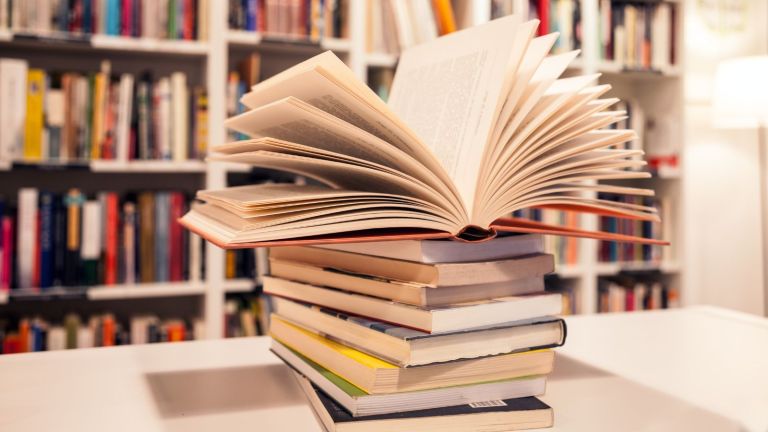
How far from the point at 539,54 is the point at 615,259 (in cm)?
226

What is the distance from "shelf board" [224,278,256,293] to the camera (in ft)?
6.96

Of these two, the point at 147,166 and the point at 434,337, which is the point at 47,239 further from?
the point at 434,337

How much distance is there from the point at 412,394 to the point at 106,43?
6.02 feet

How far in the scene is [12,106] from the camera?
195 cm

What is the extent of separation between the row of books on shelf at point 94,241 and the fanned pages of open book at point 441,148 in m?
1.55

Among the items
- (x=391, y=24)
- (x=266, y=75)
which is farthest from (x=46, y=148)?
(x=391, y=24)

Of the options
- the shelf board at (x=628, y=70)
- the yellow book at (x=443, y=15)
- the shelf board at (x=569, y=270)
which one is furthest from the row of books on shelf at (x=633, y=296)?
the yellow book at (x=443, y=15)

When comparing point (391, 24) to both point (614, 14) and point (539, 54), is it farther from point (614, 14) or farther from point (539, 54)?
point (539, 54)

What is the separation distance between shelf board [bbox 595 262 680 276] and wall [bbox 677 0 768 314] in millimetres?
430

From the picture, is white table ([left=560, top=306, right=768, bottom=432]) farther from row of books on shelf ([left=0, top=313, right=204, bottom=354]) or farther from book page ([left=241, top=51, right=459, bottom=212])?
row of books on shelf ([left=0, top=313, right=204, bottom=354])

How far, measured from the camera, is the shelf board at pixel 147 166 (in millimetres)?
2014

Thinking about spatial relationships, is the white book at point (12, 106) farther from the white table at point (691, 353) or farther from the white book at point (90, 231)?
the white table at point (691, 353)

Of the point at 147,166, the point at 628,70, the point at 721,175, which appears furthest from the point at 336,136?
the point at 721,175

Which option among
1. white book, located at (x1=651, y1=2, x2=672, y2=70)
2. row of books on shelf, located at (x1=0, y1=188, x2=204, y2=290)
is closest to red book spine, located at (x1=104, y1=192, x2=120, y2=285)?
row of books on shelf, located at (x1=0, y1=188, x2=204, y2=290)
